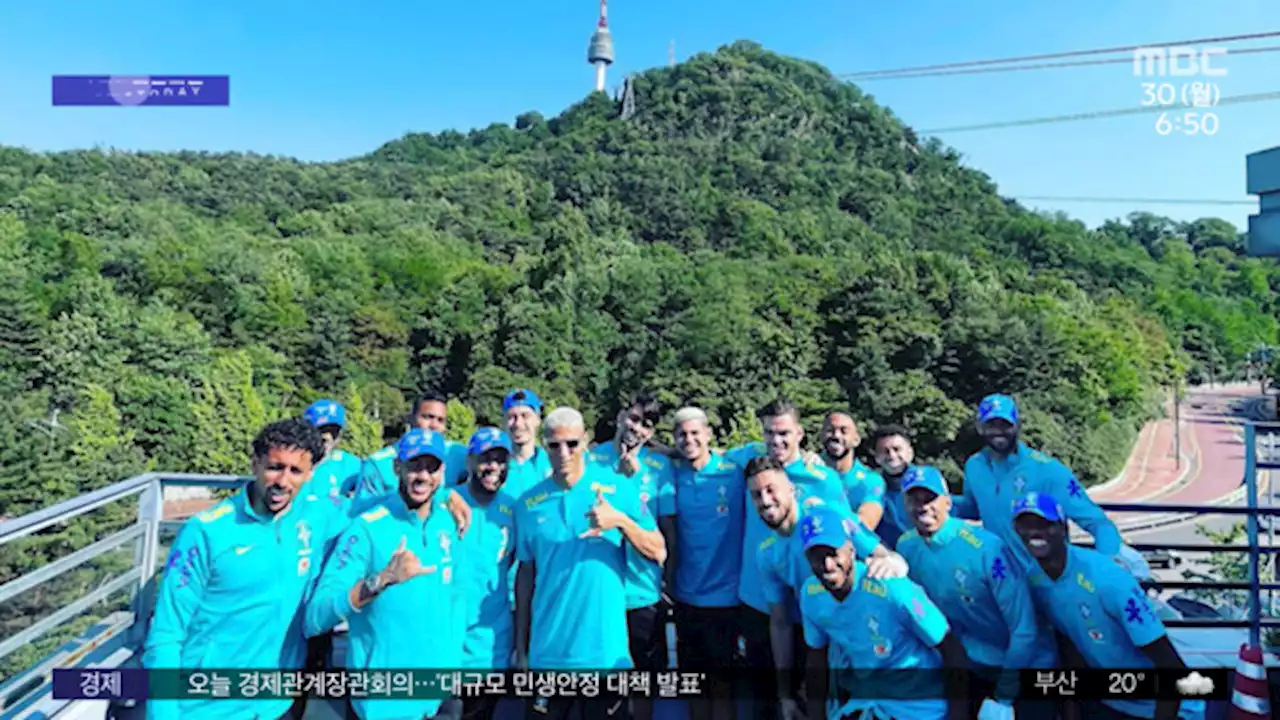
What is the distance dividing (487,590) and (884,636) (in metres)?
1.53

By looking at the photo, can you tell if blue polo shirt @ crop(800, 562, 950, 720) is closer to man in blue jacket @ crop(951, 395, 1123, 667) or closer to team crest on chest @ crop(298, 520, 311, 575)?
man in blue jacket @ crop(951, 395, 1123, 667)

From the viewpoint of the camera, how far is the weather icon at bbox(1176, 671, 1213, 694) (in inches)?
103

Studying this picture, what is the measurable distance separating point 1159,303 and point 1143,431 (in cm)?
3111

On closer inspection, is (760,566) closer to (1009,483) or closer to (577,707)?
(577,707)

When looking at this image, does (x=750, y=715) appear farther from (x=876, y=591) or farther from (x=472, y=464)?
(x=472, y=464)

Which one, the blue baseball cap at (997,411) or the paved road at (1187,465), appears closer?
the blue baseball cap at (997,411)

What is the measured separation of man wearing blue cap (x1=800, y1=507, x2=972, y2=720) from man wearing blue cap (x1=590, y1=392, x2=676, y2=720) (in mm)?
777

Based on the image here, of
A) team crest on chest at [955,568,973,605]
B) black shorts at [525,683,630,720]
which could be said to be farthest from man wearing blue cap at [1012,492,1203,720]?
black shorts at [525,683,630,720]

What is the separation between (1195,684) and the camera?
2668 mm

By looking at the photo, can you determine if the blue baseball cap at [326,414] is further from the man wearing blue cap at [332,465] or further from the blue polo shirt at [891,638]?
the blue polo shirt at [891,638]

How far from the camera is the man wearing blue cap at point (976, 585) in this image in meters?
2.72

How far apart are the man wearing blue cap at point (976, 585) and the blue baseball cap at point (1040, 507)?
16 cm

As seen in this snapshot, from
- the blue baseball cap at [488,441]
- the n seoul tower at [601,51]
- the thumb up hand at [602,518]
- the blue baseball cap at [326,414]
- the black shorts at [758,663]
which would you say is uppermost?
the n seoul tower at [601,51]

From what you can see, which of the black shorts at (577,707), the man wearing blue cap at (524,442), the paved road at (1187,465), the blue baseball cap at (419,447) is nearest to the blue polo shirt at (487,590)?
the black shorts at (577,707)
